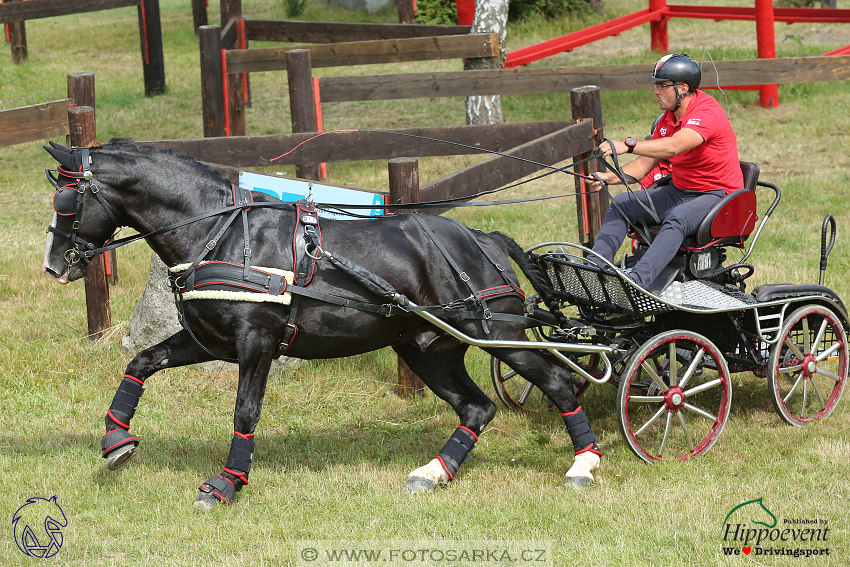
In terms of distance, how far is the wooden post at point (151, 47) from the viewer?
52.0ft

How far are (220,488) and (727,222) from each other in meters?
3.37

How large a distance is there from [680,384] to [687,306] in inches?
18.5

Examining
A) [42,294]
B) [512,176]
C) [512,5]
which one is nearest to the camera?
[512,176]

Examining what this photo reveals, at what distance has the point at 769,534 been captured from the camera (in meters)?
4.48

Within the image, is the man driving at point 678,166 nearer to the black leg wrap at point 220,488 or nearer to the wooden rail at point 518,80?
the black leg wrap at point 220,488

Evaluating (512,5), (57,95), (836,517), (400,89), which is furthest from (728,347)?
(512,5)

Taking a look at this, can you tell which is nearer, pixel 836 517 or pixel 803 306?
pixel 836 517

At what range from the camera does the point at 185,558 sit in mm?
4352

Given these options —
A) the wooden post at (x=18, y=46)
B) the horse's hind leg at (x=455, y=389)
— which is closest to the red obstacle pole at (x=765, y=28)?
the horse's hind leg at (x=455, y=389)

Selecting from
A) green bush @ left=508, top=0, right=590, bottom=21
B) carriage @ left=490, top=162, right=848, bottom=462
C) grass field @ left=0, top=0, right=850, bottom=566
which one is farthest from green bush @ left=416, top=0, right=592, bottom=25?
carriage @ left=490, top=162, right=848, bottom=462

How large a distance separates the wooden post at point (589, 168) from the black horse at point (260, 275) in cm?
268

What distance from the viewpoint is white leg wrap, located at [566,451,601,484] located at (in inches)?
201

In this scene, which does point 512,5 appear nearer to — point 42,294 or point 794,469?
point 42,294

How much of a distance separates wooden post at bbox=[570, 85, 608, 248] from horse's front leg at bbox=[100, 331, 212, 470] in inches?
147
